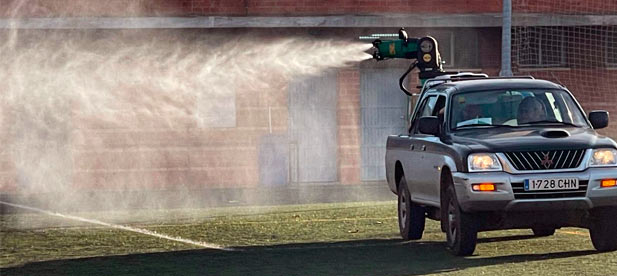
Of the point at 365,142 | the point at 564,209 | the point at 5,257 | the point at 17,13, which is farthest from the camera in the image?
the point at 365,142

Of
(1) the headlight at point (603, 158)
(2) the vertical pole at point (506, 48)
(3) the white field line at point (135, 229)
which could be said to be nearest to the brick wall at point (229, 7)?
(2) the vertical pole at point (506, 48)

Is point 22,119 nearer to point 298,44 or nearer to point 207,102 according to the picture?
point 207,102

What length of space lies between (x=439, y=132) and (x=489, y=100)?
0.65 metres

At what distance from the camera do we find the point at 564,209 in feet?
42.8

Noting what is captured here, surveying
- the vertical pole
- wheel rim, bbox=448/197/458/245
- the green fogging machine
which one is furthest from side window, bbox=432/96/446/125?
the vertical pole

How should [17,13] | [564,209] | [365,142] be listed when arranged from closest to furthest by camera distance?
[564,209] → [17,13] → [365,142]

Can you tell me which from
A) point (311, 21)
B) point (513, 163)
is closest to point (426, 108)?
point (513, 163)

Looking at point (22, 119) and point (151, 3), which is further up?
point (151, 3)

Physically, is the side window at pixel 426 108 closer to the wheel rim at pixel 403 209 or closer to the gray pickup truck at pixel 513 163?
the gray pickup truck at pixel 513 163

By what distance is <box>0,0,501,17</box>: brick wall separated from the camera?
31859mm

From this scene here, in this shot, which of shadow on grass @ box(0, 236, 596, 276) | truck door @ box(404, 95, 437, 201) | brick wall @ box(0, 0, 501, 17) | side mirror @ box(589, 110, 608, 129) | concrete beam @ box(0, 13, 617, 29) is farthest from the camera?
brick wall @ box(0, 0, 501, 17)

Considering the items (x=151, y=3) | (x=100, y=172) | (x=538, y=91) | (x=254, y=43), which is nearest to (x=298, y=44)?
(x=254, y=43)

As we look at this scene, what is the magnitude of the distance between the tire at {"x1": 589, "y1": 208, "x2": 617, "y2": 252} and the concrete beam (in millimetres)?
18873

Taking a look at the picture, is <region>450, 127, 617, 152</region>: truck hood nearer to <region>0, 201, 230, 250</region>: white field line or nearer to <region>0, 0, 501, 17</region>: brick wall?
<region>0, 201, 230, 250</region>: white field line
